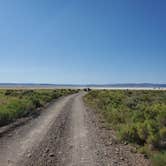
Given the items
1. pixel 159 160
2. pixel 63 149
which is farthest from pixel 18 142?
pixel 159 160

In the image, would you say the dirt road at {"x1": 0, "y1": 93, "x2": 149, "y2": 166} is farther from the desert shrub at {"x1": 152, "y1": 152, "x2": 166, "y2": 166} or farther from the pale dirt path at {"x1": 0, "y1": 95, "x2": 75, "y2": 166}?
the desert shrub at {"x1": 152, "y1": 152, "x2": 166, "y2": 166}

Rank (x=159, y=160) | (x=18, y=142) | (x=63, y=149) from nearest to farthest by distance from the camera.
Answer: (x=159, y=160) → (x=63, y=149) → (x=18, y=142)

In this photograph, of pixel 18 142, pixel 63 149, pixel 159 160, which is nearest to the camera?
pixel 159 160

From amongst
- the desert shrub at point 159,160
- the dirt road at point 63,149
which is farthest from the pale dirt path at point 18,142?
the desert shrub at point 159,160

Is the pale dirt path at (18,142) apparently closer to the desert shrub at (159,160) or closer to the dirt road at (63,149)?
the dirt road at (63,149)

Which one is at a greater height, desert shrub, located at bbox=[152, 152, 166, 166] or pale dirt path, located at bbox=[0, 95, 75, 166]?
desert shrub, located at bbox=[152, 152, 166, 166]

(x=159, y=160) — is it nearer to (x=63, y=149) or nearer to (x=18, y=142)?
(x=63, y=149)

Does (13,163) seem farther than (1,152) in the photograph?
No

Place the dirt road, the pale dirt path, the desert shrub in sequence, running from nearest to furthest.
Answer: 1. the desert shrub
2. the dirt road
3. the pale dirt path

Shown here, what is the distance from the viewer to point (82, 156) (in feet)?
29.3

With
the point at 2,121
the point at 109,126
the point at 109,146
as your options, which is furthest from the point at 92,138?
the point at 2,121

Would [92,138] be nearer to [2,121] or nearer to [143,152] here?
[143,152]

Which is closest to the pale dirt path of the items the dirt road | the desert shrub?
the dirt road

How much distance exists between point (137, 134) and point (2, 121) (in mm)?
8908
